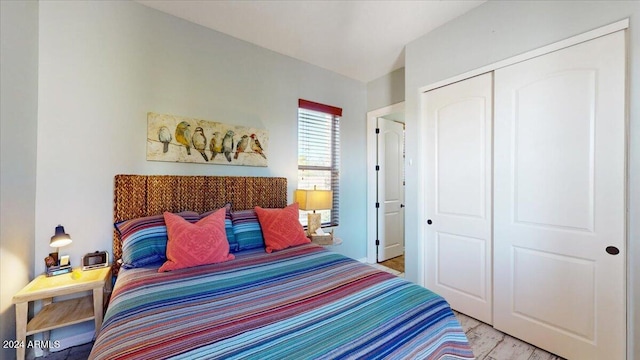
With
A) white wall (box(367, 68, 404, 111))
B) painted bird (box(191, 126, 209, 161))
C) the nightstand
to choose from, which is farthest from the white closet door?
the nightstand

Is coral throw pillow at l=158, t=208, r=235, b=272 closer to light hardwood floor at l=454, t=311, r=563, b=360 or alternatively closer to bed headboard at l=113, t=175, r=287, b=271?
bed headboard at l=113, t=175, r=287, b=271

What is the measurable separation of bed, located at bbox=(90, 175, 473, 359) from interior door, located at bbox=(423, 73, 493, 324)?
4.38ft

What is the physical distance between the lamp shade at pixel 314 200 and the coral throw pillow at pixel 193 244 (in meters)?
1.13

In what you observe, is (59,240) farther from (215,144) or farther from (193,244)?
(215,144)

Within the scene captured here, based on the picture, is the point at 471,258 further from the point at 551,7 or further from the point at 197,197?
the point at 197,197

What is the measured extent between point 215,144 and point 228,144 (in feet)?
0.43

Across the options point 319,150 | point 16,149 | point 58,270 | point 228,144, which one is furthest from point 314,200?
point 16,149

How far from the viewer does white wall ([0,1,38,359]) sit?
150 cm

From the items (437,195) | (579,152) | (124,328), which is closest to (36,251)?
(124,328)

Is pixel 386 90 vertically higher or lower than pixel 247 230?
higher

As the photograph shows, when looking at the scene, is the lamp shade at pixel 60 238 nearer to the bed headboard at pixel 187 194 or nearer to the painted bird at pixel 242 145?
the bed headboard at pixel 187 194

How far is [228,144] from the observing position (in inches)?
103

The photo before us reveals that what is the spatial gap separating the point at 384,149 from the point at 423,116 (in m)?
1.31

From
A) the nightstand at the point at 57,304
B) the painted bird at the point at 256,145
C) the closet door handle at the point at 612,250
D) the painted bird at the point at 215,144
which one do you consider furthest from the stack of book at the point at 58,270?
the closet door handle at the point at 612,250
